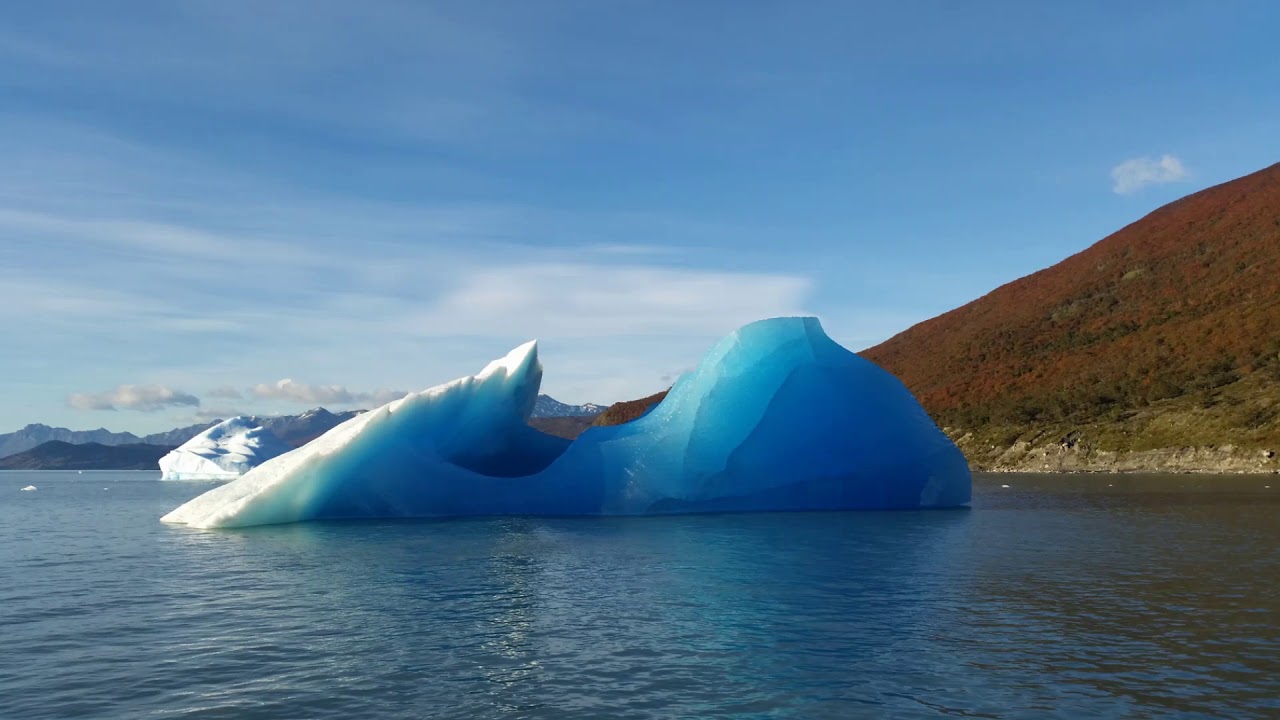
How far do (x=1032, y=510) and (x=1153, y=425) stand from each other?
44193 millimetres

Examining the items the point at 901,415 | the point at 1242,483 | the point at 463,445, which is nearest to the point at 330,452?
the point at 463,445

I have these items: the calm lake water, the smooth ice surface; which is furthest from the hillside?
the smooth ice surface

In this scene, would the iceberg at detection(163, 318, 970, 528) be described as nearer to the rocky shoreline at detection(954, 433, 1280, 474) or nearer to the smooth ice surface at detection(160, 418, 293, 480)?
the rocky shoreline at detection(954, 433, 1280, 474)

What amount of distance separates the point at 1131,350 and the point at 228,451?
76.6 metres

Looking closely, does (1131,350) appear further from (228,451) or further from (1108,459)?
(228,451)

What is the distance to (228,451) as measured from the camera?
76375 mm

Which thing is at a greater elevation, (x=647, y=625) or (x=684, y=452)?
(x=684, y=452)

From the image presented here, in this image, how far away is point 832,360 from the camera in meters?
29.5

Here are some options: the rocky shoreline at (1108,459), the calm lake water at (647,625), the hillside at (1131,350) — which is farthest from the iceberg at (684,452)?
the hillside at (1131,350)

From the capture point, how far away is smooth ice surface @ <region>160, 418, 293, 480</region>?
74.0 meters

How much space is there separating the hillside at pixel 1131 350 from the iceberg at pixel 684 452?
40584 millimetres

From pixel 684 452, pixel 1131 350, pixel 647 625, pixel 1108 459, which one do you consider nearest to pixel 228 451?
pixel 684 452

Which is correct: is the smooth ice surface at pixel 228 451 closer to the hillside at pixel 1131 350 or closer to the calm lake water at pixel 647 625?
the calm lake water at pixel 647 625

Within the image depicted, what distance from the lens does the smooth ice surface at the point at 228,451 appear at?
74000mm
